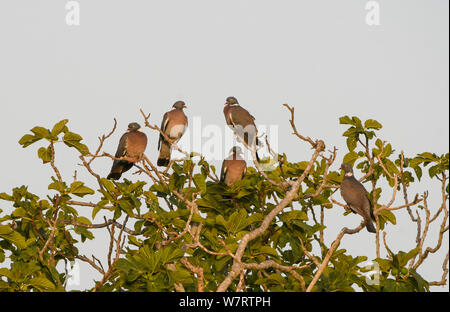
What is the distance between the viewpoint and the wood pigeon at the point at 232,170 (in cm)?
809

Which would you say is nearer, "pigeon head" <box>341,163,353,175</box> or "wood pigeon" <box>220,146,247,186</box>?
"pigeon head" <box>341,163,353,175</box>

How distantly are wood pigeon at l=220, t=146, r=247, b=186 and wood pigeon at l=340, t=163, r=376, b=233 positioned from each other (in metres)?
1.69

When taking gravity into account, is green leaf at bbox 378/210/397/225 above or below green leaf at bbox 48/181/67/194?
below

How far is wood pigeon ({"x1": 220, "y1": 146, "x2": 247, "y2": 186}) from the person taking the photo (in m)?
8.09

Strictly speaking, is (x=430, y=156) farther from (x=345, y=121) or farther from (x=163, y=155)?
(x=163, y=155)

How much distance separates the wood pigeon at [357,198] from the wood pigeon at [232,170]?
1687mm

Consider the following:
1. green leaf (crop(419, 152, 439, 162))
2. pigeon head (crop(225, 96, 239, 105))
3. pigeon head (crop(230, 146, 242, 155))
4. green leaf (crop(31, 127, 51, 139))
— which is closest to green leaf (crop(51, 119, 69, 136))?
green leaf (crop(31, 127, 51, 139))

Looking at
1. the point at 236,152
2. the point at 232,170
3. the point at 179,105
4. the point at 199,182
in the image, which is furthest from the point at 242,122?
the point at 199,182

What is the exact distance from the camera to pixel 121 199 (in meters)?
5.90

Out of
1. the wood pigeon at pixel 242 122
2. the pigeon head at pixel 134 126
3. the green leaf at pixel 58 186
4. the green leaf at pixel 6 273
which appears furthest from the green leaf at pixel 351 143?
the green leaf at pixel 6 273

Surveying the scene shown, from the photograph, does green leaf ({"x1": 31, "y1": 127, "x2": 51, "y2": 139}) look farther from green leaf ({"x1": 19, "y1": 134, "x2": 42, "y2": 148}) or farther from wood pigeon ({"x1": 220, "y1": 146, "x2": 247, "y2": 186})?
wood pigeon ({"x1": 220, "y1": 146, "x2": 247, "y2": 186})

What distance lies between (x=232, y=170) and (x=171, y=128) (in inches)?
48.7

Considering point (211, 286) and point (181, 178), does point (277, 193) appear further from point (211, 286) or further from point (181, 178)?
point (211, 286)
